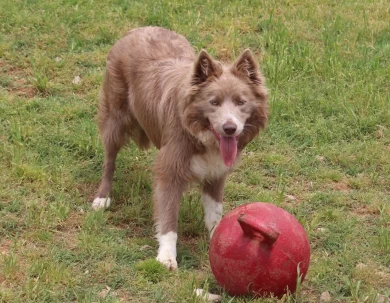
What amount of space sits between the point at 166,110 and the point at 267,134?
7.22 ft

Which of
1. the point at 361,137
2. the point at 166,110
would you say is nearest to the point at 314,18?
the point at 361,137

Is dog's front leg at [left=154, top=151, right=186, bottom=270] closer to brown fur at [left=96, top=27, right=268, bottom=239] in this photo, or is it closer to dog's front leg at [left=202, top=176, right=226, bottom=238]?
brown fur at [left=96, top=27, right=268, bottom=239]

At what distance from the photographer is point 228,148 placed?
17.5ft

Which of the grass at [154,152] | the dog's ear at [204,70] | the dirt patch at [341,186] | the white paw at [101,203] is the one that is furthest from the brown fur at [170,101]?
the dirt patch at [341,186]

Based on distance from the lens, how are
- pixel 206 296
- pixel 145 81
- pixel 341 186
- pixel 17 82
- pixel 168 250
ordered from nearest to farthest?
pixel 206 296 < pixel 168 250 < pixel 145 81 < pixel 341 186 < pixel 17 82

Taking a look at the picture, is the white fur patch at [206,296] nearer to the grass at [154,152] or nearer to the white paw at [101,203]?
the grass at [154,152]

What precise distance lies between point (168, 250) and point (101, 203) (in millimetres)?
1149

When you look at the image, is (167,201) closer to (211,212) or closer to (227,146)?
(211,212)

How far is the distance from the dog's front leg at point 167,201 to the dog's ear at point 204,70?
64 centimetres

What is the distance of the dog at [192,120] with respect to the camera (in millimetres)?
5305

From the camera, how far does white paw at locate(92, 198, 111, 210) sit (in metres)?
6.18

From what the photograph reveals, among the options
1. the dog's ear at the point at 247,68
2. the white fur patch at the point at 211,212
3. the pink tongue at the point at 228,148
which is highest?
the dog's ear at the point at 247,68

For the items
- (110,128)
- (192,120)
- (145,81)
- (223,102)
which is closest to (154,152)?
(110,128)

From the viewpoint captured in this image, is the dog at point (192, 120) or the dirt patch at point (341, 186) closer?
the dog at point (192, 120)
